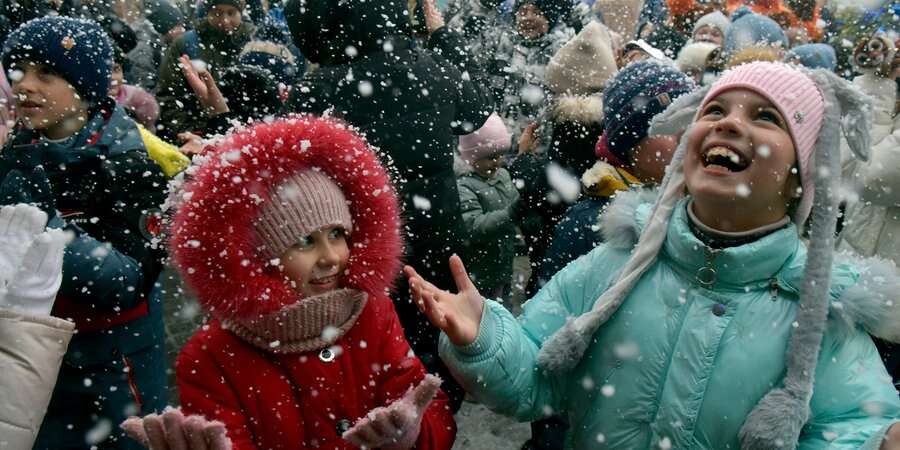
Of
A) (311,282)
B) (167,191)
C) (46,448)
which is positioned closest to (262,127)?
(311,282)

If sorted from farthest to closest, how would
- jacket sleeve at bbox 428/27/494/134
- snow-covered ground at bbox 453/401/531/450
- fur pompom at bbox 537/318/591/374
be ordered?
snow-covered ground at bbox 453/401/531/450, jacket sleeve at bbox 428/27/494/134, fur pompom at bbox 537/318/591/374

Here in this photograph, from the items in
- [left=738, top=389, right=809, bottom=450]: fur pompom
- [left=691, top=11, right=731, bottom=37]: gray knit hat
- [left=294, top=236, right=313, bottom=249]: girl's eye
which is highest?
[left=294, top=236, right=313, bottom=249]: girl's eye

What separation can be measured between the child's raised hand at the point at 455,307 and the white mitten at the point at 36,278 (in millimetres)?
1136

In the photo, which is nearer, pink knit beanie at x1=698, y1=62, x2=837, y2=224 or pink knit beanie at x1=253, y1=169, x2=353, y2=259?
pink knit beanie at x1=698, y1=62, x2=837, y2=224

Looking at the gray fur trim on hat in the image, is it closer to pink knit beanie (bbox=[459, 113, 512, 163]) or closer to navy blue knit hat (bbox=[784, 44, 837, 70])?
pink knit beanie (bbox=[459, 113, 512, 163])

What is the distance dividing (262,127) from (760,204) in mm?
1334

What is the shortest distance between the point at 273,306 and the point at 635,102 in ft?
5.75

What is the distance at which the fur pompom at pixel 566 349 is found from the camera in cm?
186

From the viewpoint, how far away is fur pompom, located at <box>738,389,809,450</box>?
5.21ft

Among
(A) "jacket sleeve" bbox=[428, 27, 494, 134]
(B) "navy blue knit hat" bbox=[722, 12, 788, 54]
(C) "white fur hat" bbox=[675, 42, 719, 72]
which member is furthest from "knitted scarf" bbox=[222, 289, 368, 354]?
(B) "navy blue knit hat" bbox=[722, 12, 788, 54]

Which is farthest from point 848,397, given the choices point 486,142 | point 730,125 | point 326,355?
point 486,142

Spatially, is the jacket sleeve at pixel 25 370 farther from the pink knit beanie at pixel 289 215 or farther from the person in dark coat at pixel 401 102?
the person in dark coat at pixel 401 102

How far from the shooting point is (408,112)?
2889 millimetres

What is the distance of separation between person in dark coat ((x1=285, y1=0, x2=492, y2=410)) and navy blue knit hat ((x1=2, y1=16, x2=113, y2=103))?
0.80 metres
